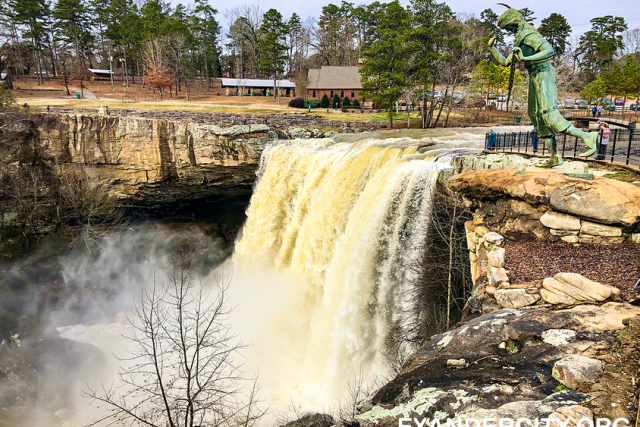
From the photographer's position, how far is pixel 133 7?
180 ft

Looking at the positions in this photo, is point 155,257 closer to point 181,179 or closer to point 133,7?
point 181,179

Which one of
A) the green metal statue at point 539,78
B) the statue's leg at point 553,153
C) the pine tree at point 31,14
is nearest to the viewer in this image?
the green metal statue at point 539,78

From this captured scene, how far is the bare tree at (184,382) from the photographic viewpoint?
7.54 meters

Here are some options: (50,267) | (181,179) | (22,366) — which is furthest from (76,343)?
(181,179)

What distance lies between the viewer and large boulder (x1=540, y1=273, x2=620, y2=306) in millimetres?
5941

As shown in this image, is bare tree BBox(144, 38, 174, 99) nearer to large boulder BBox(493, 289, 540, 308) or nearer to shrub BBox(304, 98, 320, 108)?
shrub BBox(304, 98, 320, 108)

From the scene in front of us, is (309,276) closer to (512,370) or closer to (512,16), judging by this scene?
(512,16)

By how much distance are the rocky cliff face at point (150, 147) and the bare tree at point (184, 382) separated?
768 cm

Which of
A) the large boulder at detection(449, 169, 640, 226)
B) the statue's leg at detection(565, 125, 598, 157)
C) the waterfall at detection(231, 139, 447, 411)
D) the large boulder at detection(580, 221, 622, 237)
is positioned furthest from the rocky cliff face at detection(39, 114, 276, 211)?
the large boulder at detection(580, 221, 622, 237)

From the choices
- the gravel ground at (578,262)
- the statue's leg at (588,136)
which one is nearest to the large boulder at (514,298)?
the gravel ground at (578,262)

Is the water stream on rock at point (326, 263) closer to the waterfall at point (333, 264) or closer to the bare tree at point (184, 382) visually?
the waterfall at point (333, 264)

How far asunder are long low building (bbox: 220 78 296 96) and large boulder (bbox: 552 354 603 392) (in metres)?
51.5

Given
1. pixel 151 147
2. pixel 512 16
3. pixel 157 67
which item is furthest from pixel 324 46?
pixel 512 16

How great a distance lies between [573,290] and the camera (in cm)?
617
